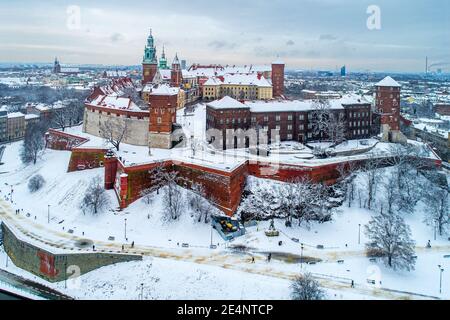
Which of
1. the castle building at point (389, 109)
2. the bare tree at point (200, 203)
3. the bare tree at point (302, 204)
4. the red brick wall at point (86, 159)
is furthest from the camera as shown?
the castle building at point (389, 109)

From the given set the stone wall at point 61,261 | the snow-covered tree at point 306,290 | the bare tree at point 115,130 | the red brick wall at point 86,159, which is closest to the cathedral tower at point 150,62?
the bare tree at point 115,130

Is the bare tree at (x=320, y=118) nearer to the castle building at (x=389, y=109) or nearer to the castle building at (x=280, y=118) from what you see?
the castle building at (x=280, y=118)

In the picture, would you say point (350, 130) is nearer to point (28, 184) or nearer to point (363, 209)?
point (363, 209)

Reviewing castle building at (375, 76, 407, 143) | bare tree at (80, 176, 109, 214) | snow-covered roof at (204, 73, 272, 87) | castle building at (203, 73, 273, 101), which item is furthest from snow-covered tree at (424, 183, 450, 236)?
snow-covered roof at (204, 73, 272, 87)

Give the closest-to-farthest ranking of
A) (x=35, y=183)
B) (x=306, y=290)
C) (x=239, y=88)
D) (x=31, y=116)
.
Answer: (x=306, y=290) → (x=35, y=183) → (x=239, y=88) → (x=31, y=116)

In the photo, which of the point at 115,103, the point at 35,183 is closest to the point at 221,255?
the point at 35,183

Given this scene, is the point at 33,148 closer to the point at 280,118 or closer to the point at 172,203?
the point at 172,203
